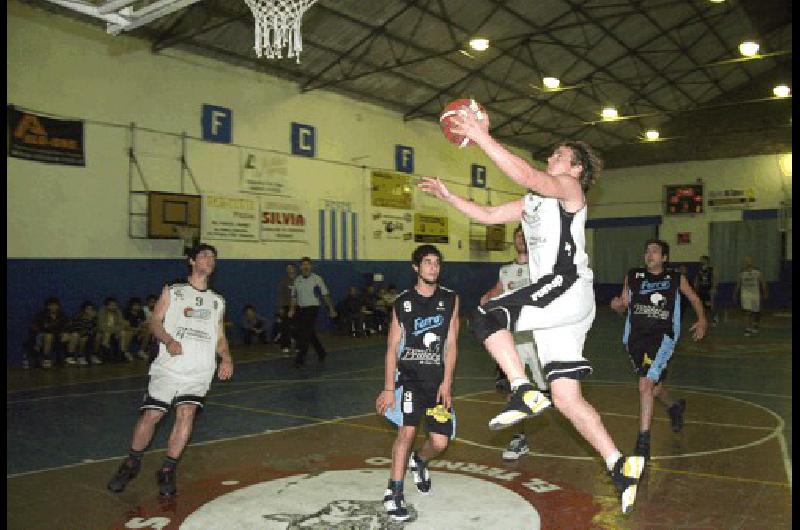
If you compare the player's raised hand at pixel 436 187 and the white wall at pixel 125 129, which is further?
the white wall at pixel 125 129

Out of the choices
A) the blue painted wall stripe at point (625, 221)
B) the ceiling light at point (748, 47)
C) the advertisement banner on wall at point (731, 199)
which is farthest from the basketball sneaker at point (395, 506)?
the advertisement banner on wall at point (731, 199)

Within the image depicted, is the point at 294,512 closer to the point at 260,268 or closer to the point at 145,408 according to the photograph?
the point at 145,408

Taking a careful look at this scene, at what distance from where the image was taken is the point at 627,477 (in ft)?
14.4

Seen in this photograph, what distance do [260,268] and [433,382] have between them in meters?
15.5

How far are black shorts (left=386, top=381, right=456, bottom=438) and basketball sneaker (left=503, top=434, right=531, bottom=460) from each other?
1642 mm

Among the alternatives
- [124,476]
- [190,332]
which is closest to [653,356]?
[190,332]

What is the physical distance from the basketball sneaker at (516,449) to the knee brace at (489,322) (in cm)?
278

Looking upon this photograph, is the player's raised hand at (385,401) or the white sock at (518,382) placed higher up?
the white sock at (518,382)

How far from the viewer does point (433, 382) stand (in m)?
5.61

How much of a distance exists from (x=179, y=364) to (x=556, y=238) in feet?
11.4

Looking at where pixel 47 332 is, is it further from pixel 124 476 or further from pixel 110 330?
pixel 124 476

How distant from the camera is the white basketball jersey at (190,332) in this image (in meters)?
6.19

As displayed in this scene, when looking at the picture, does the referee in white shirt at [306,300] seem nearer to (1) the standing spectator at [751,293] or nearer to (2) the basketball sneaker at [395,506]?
(2) the basketball sneaker at [395,506]

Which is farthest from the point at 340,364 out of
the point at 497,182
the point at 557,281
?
the point at 497,182
